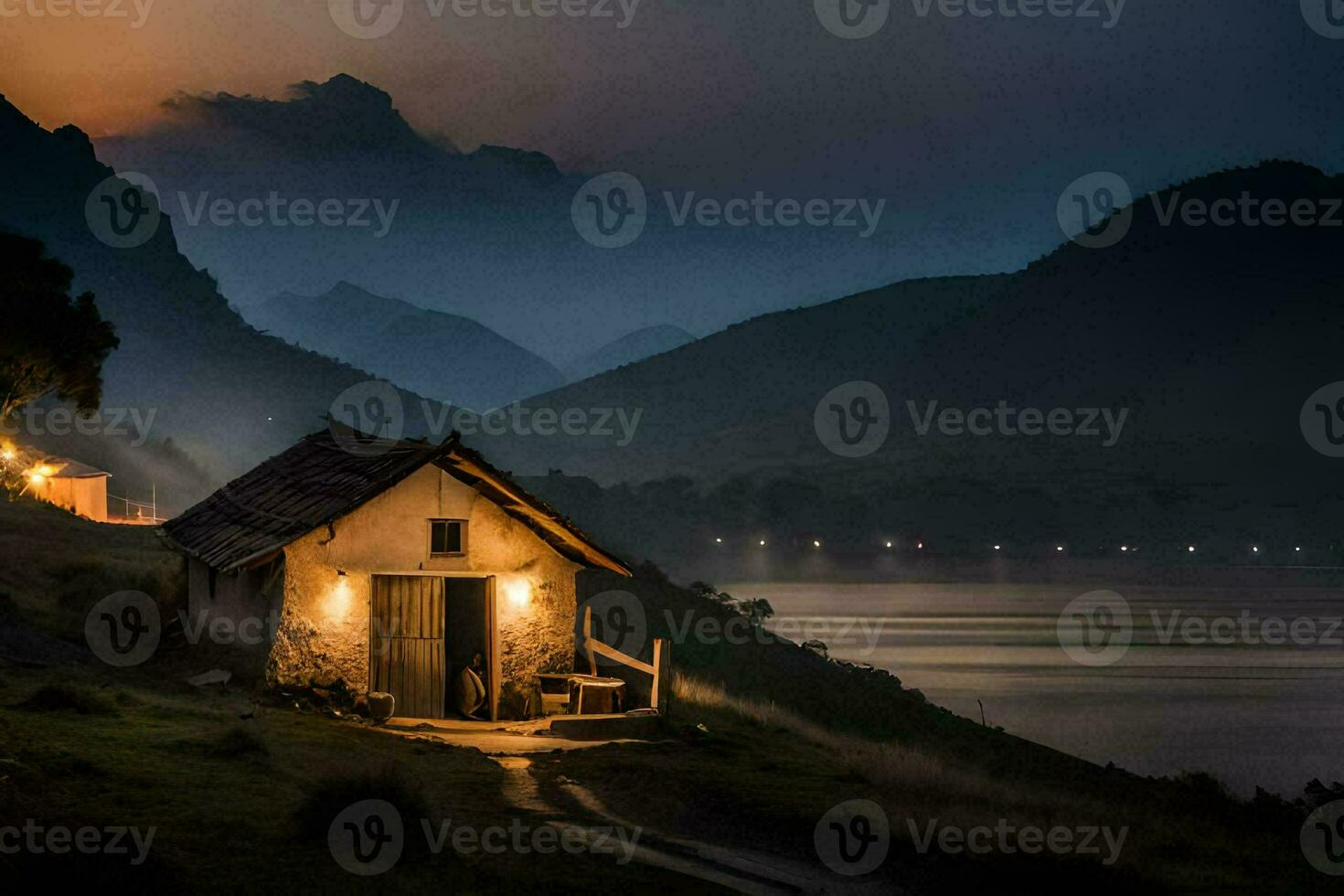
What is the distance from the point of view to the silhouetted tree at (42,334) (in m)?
37.2

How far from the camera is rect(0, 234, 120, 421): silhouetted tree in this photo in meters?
37.2

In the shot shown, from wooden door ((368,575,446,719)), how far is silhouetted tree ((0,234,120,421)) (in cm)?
2023

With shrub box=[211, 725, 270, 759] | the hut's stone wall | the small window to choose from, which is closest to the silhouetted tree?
the hut's stone wall

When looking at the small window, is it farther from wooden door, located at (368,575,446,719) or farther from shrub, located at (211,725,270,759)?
shrub, located at (211,725,270,759)

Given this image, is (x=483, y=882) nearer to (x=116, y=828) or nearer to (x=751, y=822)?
(x=116, y=828)

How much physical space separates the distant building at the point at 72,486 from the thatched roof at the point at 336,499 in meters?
40.3

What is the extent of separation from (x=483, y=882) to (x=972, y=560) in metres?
186

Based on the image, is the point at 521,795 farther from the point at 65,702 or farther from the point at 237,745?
the point at 65,702

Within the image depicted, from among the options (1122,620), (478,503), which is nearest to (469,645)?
(478,503)

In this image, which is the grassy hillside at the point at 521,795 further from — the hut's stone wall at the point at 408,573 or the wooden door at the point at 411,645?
the wooden door at the point at 411,645

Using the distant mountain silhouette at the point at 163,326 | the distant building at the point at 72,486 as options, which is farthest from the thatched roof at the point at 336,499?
the distant mountain silhouette at the point at 163,326

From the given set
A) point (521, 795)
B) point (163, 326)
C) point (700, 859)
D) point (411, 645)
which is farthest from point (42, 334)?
point (163, 326)

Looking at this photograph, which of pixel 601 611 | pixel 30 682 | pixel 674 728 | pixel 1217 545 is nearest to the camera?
pixel 30 682

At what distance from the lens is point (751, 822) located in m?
15.4
